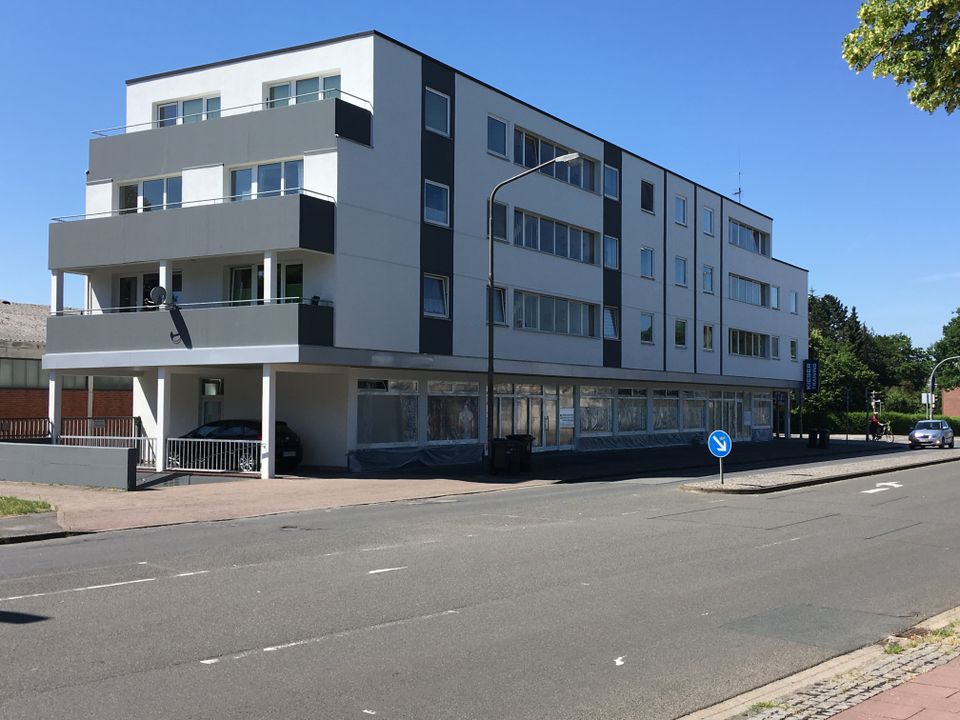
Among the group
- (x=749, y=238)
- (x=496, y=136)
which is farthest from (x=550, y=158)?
(x=749, y=238)

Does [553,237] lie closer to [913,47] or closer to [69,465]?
[69,465]

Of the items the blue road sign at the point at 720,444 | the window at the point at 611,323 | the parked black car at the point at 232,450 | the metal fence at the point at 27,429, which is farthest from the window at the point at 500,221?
the metal fence at the point at 27,429

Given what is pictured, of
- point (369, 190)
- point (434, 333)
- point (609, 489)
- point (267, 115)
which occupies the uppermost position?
point (267, 115)

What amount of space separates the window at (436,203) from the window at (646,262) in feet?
46.0

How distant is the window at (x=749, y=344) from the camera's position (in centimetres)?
5025

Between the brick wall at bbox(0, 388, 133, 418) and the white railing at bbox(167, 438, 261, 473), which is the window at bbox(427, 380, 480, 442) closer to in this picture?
the white railing at bbox(167, 438, 261, 473)

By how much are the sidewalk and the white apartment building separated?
2.43 m

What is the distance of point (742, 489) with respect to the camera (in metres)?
21.4

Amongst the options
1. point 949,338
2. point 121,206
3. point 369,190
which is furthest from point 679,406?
point 949,338

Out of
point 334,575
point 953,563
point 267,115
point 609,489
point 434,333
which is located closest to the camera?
point 334,575

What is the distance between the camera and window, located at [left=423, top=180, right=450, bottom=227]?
97.3ft

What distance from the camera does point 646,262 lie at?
42.3m

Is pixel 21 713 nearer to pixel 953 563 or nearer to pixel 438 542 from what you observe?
pixel 438 542

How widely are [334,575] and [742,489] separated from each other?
13.2 meters
